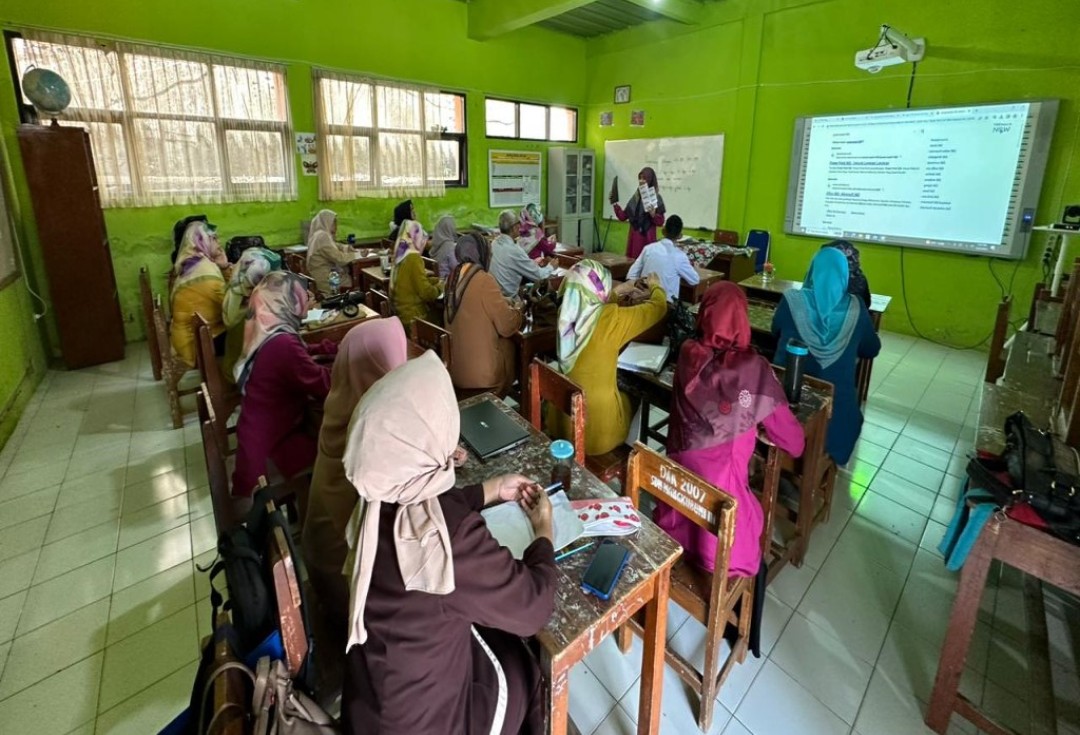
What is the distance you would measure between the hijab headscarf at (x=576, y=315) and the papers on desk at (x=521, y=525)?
2.85 ft

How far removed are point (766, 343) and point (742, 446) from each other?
1430mm

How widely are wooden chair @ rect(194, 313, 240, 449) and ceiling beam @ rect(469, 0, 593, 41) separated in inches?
180

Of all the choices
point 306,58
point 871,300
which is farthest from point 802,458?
point 306,58

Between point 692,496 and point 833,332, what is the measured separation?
4.92 feet

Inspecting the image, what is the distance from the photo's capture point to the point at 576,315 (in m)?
2.07

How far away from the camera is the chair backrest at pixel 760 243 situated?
583 centimetres

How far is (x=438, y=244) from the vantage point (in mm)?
4480

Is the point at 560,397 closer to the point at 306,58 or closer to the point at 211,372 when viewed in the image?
the point at 211,372

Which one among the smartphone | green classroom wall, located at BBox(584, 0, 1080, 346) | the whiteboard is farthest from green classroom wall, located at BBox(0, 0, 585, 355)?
the smartphone

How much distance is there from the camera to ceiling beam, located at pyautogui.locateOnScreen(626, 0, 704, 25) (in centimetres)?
548

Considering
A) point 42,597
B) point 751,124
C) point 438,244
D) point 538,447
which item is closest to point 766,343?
point 538,447

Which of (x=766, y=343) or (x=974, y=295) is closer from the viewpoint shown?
(x=766, y=343)

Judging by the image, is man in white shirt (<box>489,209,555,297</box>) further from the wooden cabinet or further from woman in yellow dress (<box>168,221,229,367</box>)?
the wooden cabinet

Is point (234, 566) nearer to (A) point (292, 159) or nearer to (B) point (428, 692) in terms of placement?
(B) point (428, 692)
